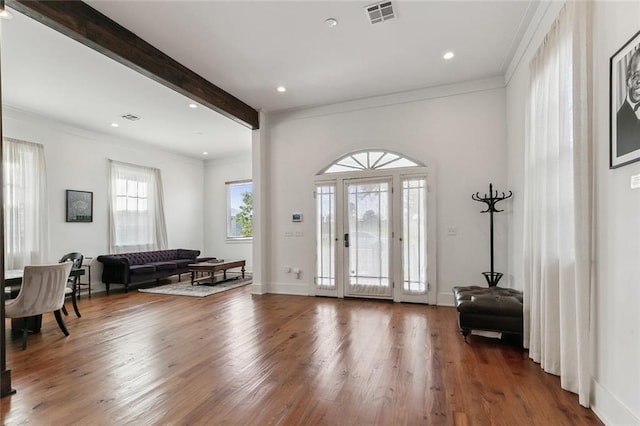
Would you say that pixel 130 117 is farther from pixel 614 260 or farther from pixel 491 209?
pixel 614 260

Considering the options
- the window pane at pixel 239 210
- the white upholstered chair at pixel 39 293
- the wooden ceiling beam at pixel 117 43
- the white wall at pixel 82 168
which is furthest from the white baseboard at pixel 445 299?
the white wall at pixel 82 168

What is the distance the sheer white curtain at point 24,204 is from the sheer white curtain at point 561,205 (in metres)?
7.91

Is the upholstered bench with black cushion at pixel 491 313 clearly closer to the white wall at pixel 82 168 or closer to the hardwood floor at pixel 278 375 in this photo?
the hardwood floor at pixel 278 375

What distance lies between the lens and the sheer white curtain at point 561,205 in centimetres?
225

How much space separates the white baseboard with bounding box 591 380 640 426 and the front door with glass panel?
3.32 metres

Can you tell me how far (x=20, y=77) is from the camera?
4469 mm

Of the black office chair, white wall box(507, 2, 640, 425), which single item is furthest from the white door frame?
the black office chair

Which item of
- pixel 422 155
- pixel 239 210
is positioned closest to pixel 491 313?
pixel 422 155

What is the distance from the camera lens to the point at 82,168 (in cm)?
680

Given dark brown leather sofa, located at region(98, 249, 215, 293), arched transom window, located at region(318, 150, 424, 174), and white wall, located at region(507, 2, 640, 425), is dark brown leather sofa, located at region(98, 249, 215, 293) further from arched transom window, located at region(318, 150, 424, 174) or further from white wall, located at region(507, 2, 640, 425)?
white wall, located at region(507, 2, 640, 425)

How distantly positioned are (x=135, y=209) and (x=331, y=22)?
690 cm

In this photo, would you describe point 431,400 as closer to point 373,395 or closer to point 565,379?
point 373,395

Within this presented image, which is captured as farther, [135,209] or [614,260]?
[135,209]

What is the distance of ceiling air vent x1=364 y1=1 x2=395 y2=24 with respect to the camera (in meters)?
3.21
